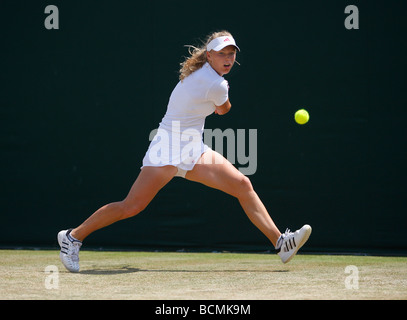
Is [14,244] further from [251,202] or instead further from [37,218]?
[251,202]

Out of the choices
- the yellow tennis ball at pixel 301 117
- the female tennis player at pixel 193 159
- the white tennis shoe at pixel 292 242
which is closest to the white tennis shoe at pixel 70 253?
the female tennis player at pixel 193 159

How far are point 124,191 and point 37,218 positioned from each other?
84 cm

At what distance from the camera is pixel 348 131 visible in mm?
5586

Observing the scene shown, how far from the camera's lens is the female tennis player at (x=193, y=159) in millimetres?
4320

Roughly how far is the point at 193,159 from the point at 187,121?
258 mm

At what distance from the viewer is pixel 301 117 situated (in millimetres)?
5363

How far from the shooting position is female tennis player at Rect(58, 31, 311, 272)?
4320 millimetres

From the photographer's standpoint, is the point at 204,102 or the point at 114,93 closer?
the point at 204,102

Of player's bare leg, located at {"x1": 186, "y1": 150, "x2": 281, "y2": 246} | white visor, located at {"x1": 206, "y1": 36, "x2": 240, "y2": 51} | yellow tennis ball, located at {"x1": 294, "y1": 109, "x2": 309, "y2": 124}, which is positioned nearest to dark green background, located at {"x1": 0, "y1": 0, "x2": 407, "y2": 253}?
yellow tennis ball, located at {"x1": 294, "y1": 109, "x2": 309, "y2": 124}

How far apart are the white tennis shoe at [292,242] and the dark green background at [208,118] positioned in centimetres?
124

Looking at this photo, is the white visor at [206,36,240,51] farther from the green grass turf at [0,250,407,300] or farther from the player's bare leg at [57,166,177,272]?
the green grass turf at [0,250,407,300]

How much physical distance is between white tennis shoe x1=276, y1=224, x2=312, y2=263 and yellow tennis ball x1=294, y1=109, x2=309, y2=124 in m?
1.28

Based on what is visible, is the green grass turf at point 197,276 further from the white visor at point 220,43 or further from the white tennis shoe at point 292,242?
the white visor at point 220,43
